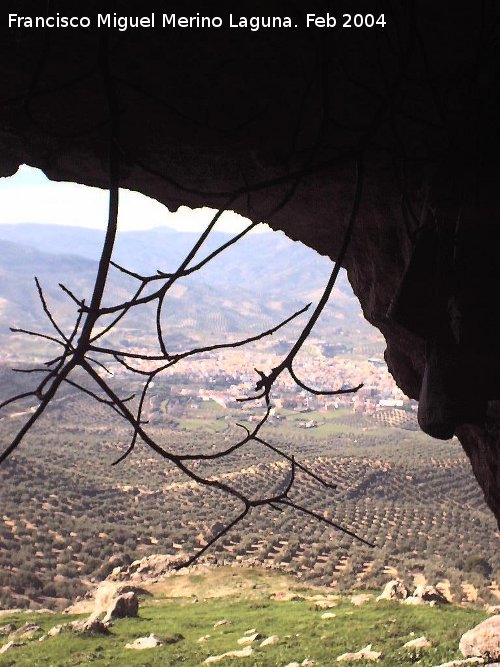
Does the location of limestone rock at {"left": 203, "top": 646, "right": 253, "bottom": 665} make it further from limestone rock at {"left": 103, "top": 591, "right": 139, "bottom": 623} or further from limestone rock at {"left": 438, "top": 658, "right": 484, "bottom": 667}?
limestone rock at {"left": 438, "top": 658, "right": 484, "bottom": 667}

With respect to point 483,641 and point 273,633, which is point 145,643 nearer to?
point 273,633

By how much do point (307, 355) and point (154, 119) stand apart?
320 feet

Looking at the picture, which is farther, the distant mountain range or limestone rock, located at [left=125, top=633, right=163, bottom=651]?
the distant mountain range

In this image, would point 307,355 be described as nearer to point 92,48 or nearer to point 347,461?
point 347,461

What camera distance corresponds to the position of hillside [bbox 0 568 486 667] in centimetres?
1416

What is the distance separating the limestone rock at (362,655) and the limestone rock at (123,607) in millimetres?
6734

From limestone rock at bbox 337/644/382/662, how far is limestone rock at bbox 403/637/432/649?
25.2 inches

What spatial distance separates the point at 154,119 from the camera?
2080 mm

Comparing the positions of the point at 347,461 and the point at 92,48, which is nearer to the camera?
the point at 92,48

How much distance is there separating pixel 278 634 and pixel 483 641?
6.11 metres

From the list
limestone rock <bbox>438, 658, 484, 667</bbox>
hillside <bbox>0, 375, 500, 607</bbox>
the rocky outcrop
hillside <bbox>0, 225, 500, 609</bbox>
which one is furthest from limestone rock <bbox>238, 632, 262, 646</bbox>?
the rocky outcrop

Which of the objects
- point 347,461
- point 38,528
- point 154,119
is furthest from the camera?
point 347,461

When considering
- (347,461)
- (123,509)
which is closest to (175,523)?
(123,509)

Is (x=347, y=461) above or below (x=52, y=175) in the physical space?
below
